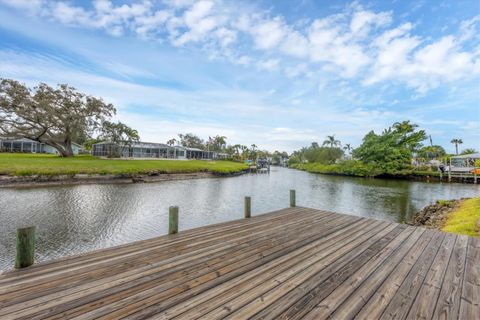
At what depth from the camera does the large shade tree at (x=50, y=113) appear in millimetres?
26203

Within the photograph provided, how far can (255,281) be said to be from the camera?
102 inches

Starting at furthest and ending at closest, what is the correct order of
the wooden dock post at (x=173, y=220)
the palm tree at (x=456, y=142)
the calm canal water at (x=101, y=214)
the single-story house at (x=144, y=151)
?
the palm tree at (x=456, y=142) → the single-story house at (x=144, y=151) → the calm canal water at (x=101, y=214) → the wooden dock post at (x=173, y=220)

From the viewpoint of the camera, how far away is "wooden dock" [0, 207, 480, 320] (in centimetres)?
204

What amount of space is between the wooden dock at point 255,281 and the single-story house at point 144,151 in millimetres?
39865

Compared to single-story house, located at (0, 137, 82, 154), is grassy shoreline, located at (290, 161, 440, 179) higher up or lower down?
lower down

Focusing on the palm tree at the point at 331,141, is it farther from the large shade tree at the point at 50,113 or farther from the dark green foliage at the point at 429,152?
the large shade tree at the point at 50,113

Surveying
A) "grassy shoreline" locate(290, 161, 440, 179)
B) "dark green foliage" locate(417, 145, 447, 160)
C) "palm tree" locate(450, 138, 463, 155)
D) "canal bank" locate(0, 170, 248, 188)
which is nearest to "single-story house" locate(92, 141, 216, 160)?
"canal bank" locate(0, 170, 248, 188)

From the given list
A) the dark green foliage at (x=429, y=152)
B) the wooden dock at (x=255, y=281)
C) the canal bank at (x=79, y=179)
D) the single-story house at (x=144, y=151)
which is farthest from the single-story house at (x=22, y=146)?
the dark green foliage at (x=429, y=152)

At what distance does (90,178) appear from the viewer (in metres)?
16.6

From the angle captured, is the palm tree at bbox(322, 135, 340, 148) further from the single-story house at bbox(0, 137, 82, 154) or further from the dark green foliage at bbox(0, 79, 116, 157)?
the single-story house at bbox(0, 137, 82, 154)

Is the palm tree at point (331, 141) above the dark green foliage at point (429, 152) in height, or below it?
above

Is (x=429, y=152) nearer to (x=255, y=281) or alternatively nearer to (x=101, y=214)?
(x=255, y=281)

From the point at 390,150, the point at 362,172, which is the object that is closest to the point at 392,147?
the point at 390,150

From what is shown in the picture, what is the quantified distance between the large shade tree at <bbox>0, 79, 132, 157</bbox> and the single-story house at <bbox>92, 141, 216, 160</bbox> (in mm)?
6061
